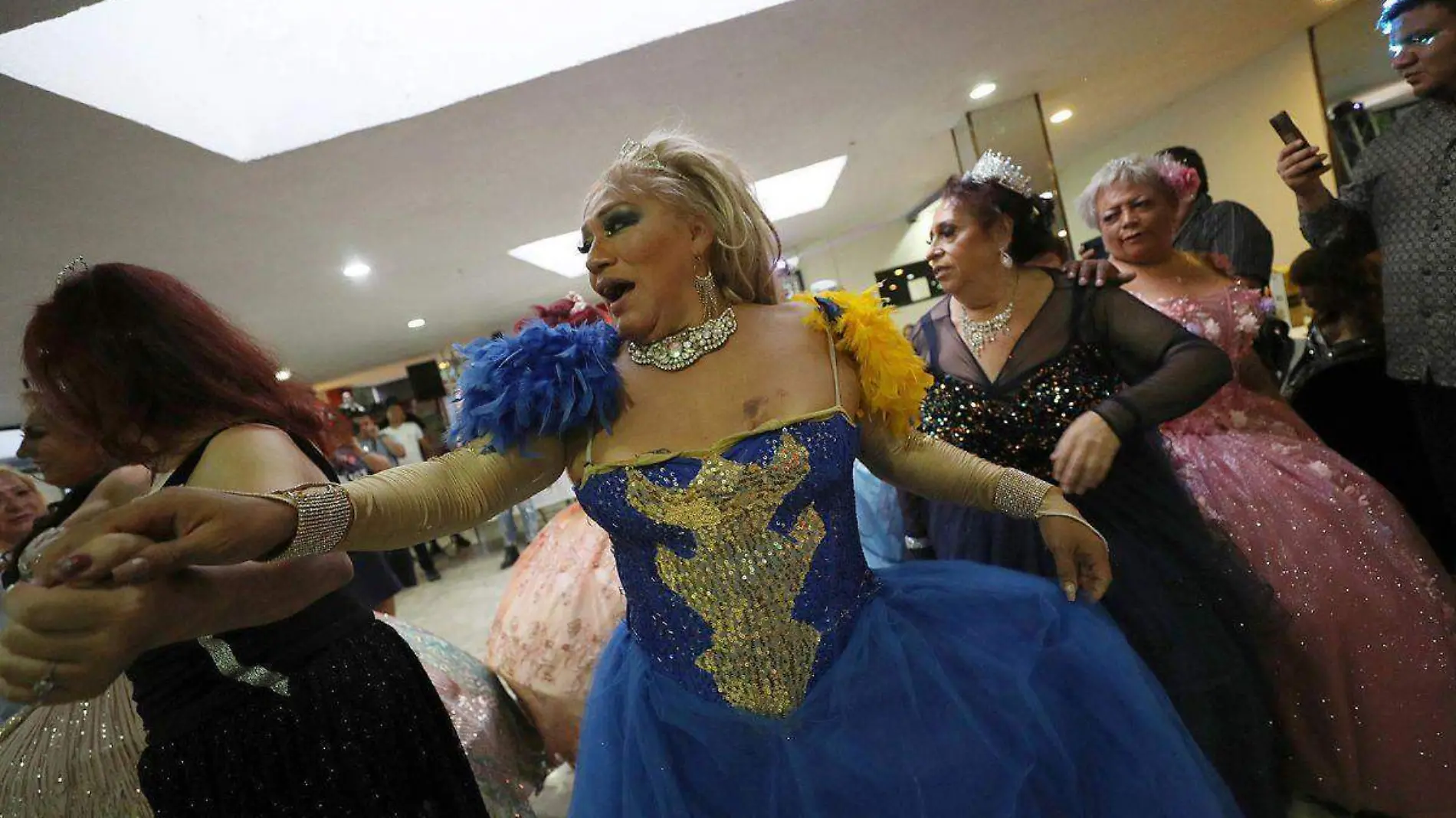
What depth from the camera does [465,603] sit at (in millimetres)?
4500

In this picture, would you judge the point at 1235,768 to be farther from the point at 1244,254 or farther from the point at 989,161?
the point at 1244,254

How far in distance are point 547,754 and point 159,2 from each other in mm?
2664

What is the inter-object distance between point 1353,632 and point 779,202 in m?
5.22

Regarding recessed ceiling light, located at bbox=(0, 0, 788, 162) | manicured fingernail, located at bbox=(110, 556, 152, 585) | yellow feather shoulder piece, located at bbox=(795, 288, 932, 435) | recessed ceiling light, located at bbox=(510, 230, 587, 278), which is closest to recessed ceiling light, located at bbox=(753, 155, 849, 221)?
recessed ceiling light, located at bbox=(510, 230, 587, 278)

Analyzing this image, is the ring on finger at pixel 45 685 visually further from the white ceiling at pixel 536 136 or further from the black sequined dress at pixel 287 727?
the white ceiling at pixel 536 136

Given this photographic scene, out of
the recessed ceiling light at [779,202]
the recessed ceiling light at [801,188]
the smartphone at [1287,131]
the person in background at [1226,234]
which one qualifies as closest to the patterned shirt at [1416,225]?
the smartphone at [1287,131]

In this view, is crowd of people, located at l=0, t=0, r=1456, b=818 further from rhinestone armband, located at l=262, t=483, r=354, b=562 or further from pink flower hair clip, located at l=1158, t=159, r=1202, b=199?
pink flower hair clip, located at l=1158, t=159, r=1202, b=199

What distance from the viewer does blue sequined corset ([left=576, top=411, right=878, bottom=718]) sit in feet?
3.12

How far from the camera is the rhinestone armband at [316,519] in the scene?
28.8 inches

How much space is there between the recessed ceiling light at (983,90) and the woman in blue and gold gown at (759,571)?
3491 millimetres

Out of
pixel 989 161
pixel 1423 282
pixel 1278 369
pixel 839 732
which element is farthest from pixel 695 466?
pixel 1278 369

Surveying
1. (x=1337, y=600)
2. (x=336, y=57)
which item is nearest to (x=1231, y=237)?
(x=1337, y=600)

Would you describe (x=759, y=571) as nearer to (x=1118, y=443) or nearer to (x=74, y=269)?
(x=1118, y=443)

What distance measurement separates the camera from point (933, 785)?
2.84ft
